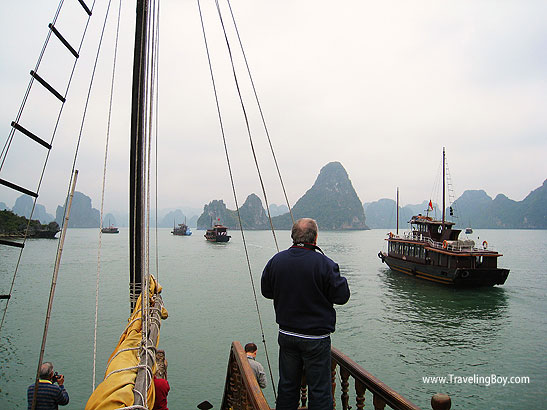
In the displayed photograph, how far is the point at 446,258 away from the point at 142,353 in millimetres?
24301

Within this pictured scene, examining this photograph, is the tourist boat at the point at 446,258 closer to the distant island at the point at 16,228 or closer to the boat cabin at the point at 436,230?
the boat cabin at the point at 436,230

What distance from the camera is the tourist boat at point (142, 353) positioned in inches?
86.0

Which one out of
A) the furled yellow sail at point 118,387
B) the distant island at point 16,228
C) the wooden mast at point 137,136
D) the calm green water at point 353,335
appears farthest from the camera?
the distant island at point 16,228

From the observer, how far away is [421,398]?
30.7 feet

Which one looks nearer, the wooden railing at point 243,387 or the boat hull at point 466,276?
the wooden railing at point 243,387

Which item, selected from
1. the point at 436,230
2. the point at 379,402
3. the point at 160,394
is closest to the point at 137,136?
the point at 160,394

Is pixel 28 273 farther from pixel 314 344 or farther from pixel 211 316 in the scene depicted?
pixel 314 344

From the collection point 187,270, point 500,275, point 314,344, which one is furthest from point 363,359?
point 187,270

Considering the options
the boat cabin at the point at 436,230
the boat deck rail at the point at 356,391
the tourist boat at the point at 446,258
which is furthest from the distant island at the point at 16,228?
the boat deck rail at the point at 356,391

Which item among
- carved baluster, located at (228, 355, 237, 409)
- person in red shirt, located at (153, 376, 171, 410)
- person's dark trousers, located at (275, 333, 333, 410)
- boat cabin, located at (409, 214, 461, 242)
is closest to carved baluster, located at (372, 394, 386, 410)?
person's dark trousers, located at (275, 333, 333, 410)

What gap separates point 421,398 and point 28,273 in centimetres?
3443

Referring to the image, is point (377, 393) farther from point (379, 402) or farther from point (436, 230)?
point (436, 230)

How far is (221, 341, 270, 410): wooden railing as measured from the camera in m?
2.34

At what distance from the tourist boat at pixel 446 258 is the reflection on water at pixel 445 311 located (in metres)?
0.84
